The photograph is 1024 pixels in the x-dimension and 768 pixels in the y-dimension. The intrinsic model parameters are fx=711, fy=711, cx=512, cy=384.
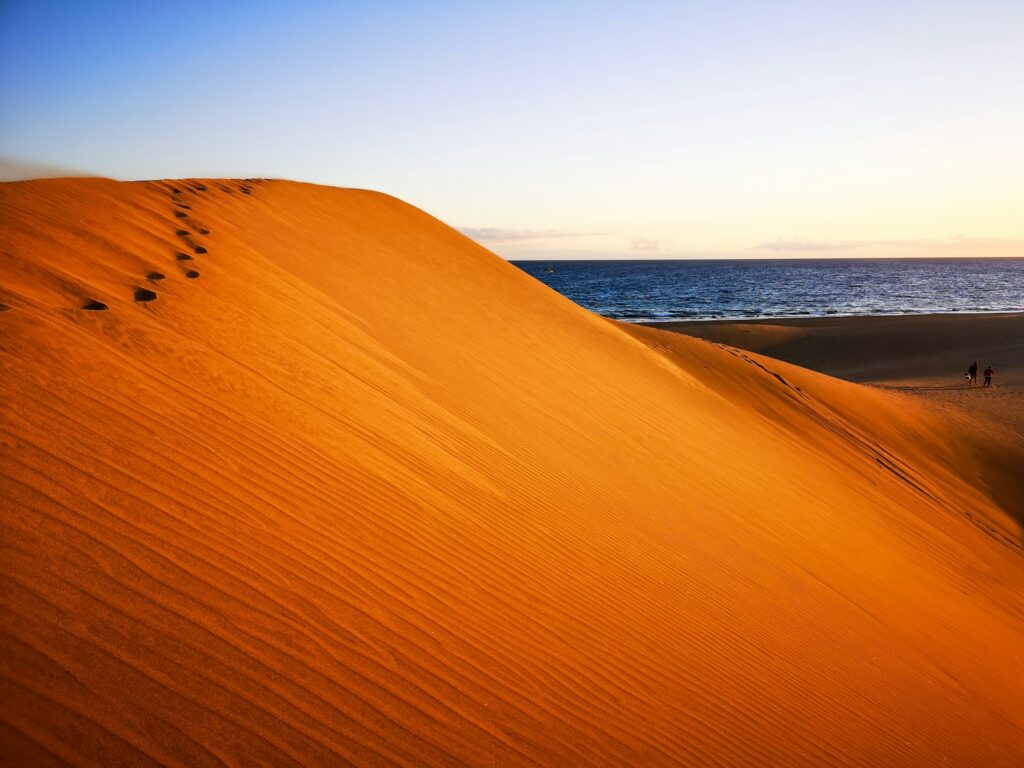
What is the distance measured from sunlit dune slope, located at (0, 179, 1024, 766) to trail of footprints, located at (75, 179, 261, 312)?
0.18 feet

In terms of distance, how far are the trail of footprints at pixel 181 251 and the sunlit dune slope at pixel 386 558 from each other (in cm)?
6

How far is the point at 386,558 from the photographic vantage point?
143 inches

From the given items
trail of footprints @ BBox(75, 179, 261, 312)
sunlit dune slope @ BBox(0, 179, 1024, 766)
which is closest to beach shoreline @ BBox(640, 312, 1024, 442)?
sunlit dune slope @ BBox(0, 179, 1024, 766)

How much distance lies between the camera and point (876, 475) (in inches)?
428

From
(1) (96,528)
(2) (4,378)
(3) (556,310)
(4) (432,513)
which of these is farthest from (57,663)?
(3) (556,310)

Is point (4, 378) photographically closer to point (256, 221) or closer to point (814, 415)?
point (256, 221)

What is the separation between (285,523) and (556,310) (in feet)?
29.0

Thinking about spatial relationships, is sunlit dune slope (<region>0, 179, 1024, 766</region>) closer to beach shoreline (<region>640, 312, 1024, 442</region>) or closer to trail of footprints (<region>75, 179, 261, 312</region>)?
trail of footprints (<region>75, 179, 261, 312</region>)

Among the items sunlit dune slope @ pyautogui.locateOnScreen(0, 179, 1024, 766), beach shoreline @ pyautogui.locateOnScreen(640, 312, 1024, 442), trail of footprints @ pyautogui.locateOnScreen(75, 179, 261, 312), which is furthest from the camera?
beach shoreline @ pyautogui.locateOnScreen(640, 312, 1024, 442)

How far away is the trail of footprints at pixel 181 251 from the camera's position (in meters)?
4.70

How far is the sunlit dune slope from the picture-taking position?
2639mm

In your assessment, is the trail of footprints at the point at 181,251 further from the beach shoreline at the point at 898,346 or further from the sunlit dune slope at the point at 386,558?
the beach shoreline at the point at 898,346

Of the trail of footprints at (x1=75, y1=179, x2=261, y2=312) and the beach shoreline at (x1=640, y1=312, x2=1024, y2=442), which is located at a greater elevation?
the trail of footprints at (x1=75, y1=179, x2=261, y2=312)

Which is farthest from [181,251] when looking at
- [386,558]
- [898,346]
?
[898,346]
